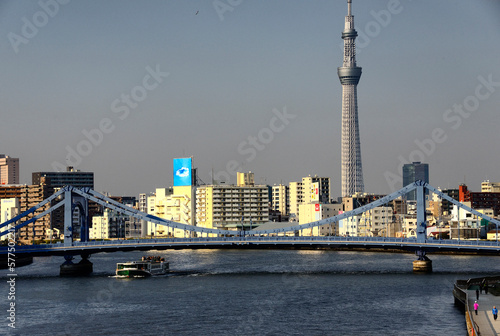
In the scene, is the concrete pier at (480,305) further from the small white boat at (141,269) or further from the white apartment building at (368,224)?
the white apartment building at (368,224)

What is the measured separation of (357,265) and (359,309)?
42095mm

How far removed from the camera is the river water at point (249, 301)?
2319 inches

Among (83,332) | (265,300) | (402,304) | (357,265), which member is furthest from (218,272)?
(83,332)

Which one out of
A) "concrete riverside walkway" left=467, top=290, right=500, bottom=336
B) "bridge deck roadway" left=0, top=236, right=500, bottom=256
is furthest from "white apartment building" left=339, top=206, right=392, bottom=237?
"concrete riverside walkway" left=467, top=290, right=500, bottom=336

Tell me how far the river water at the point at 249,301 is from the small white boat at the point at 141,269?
179 cm

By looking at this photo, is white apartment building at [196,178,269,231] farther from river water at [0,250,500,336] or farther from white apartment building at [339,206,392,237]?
river water at [0,250,500,336]

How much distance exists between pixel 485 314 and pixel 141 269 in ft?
163

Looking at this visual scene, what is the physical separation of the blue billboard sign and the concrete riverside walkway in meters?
134

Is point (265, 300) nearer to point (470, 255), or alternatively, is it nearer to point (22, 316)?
point (22, 316)

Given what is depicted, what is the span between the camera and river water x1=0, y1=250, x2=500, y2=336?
58906 millimetres

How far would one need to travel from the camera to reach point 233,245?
328 ft

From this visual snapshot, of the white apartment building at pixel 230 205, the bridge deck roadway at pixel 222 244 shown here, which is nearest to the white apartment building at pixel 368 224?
the white apartment building at pixel 230 205

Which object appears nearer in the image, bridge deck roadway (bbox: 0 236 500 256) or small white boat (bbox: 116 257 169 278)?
small white boat (bbox: 116 257 169 278)

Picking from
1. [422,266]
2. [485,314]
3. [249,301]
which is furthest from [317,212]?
[485,314]
